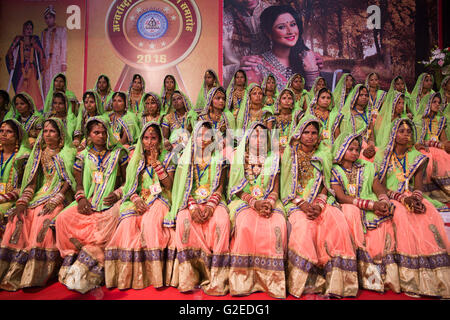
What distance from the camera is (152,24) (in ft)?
25.8

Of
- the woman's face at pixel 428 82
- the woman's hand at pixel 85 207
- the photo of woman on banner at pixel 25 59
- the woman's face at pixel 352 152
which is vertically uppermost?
the photo of woman on banner at pixel 25 59

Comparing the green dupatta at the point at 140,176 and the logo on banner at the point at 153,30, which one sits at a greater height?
the logo on banner at the point at 153,30

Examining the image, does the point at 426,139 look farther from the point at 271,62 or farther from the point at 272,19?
the point at 272,19

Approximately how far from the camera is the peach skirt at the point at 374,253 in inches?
110

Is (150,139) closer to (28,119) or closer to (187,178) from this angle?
(187,178)

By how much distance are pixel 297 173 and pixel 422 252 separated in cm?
141

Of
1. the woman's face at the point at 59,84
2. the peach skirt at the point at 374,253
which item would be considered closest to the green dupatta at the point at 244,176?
the peach skirt at the point at 374,253

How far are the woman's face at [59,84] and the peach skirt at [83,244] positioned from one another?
3.84 meters

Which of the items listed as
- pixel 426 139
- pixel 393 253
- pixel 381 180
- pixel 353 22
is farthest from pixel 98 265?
pixel 353 22

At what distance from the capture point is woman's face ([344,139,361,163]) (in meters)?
3.33

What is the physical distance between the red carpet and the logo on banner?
20.7ft

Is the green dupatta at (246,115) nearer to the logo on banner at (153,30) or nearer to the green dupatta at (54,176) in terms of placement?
the green dupatta at (54,176)

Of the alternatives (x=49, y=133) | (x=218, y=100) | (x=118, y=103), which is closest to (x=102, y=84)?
(x=118, y=103)

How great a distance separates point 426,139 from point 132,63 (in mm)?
7011
